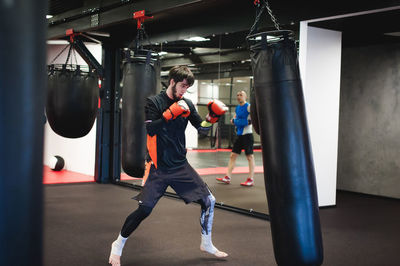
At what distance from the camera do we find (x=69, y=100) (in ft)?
13.2

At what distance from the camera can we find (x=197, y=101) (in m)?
6.04

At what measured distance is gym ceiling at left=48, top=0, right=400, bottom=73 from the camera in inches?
177

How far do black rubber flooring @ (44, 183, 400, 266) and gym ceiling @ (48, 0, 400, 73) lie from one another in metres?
1.96

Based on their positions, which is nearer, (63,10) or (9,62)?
(9,62)

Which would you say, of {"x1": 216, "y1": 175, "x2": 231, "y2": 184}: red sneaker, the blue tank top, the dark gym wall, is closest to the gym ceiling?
the dark gym wall

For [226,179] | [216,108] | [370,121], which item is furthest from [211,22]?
[370,121]

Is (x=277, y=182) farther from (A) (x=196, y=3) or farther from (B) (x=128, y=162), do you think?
(A) (x=196, y=3)

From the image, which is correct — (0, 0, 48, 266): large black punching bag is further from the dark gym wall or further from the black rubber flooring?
the dark gym wall

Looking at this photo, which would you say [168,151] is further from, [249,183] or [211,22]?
[249,183]

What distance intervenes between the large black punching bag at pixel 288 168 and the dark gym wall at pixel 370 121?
4634mm

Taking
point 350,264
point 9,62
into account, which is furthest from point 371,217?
point 9,62

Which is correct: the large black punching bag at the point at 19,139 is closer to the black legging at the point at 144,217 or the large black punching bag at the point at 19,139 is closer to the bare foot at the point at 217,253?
the black legging at the point at 144,217

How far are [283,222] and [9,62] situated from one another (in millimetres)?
1463

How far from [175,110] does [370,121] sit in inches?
A: 176
